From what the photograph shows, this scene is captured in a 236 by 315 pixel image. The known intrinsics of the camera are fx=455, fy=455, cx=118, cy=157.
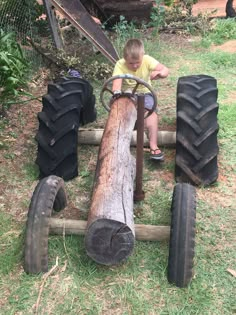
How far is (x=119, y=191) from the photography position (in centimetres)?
295

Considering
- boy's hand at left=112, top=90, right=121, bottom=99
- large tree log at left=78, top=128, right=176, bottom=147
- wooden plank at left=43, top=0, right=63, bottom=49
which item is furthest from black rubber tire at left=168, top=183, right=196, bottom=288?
wooden plank at left=43, top=0, right=63, bottom=49

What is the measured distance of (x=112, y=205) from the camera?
2.82m

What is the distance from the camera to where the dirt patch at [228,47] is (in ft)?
23.7

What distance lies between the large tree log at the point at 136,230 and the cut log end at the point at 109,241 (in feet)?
1.37

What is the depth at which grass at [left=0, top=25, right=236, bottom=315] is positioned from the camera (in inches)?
114

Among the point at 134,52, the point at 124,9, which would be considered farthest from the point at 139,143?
the point at 124,9

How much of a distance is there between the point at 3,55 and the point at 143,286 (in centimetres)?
362

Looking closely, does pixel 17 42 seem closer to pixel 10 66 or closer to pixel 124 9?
pixel 10 66

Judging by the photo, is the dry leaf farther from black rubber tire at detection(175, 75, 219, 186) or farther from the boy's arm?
the boy's arm

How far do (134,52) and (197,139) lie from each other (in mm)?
912

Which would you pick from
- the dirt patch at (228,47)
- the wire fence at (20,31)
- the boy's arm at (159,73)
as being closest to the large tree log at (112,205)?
the boy's arm at (159,73)

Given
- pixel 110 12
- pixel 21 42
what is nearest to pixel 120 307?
pixel 21 42

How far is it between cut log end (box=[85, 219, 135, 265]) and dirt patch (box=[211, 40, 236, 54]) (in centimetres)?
512

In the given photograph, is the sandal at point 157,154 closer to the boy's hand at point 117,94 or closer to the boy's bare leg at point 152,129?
the boy's bare leg at point 152,129
